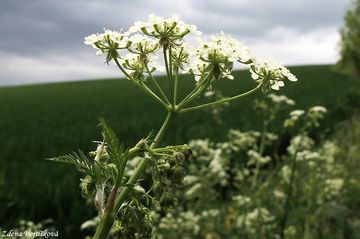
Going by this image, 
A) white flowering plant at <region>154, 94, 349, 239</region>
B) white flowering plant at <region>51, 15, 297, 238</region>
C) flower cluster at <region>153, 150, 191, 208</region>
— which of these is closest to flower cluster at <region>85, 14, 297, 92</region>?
white flowering plant at <region>51, 15, 297, 238</region>

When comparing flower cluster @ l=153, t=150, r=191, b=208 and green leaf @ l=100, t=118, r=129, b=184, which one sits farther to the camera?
flower cluster @ l=153, t=150, r=191, b=208

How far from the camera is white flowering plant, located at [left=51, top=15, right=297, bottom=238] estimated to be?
1146mm

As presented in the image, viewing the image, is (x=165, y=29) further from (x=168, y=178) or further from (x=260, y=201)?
(x=260, y=201)

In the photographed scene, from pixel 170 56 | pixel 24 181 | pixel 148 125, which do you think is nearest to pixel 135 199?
pixel 170 56

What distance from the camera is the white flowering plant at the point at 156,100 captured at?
1.15 metres

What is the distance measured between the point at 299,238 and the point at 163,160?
4138mm

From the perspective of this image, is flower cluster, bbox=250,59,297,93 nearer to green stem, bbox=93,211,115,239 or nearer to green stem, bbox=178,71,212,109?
green stem, bbox=178,71,212,109

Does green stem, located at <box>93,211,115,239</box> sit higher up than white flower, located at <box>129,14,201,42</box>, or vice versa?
white flower, located at <box>129,14,201,42</box>

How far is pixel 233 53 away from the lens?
1.41 m

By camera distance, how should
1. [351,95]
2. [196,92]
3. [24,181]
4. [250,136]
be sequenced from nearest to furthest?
[196,92] → [250,136] → [24,181] → [351,95]

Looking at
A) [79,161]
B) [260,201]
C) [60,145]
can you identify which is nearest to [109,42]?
[79,161]

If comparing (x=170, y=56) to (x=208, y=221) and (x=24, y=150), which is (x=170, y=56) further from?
(x=24, y=150)

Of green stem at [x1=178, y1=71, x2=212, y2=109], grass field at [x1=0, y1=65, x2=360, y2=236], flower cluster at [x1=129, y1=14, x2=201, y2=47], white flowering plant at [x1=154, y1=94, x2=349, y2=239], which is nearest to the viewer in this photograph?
green stem at [x1=178, y1=71, x2=212, y2=109]

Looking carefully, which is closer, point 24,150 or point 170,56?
point 170,56
